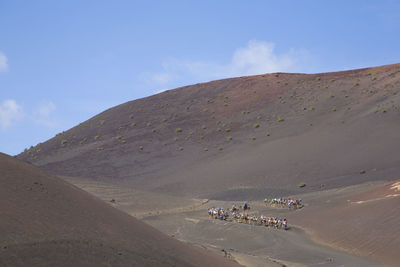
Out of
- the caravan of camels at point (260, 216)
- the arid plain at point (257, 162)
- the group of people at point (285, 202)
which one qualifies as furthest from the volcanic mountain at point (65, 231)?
the group of people at point (285, 202)

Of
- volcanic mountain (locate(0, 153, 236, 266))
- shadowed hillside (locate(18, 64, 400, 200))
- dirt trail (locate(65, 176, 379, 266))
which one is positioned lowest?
dirt trail (locate(65, 176, 379, 266))

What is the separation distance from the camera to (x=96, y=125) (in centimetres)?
8694

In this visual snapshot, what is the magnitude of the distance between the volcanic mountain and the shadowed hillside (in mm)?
33957

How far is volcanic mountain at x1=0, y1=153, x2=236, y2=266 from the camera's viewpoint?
952 cm

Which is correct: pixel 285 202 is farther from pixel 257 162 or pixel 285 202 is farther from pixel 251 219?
pixel 257 162

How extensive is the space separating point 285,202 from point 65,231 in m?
31.5

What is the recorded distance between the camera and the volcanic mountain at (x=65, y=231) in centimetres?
952

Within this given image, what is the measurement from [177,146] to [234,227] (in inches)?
1533

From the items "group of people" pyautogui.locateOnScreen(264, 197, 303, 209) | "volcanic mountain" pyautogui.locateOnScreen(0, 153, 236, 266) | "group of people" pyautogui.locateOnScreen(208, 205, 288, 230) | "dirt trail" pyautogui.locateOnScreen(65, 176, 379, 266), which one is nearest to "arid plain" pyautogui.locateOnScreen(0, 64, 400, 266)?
"dirt trail" pyautogui.locateOnScreen(65, 176, 379, 266)

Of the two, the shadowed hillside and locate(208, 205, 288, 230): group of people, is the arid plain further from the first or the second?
locate(208, 205, 288, 230): group of people

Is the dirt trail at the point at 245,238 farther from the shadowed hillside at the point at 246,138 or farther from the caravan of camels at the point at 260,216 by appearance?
the shadowed hillside at the point at 246,138

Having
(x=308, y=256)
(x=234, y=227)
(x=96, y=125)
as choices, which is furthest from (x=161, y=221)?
(x=96, y=125)

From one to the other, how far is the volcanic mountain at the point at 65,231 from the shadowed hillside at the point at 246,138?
111 feet

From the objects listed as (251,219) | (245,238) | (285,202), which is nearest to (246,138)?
(285,202)
